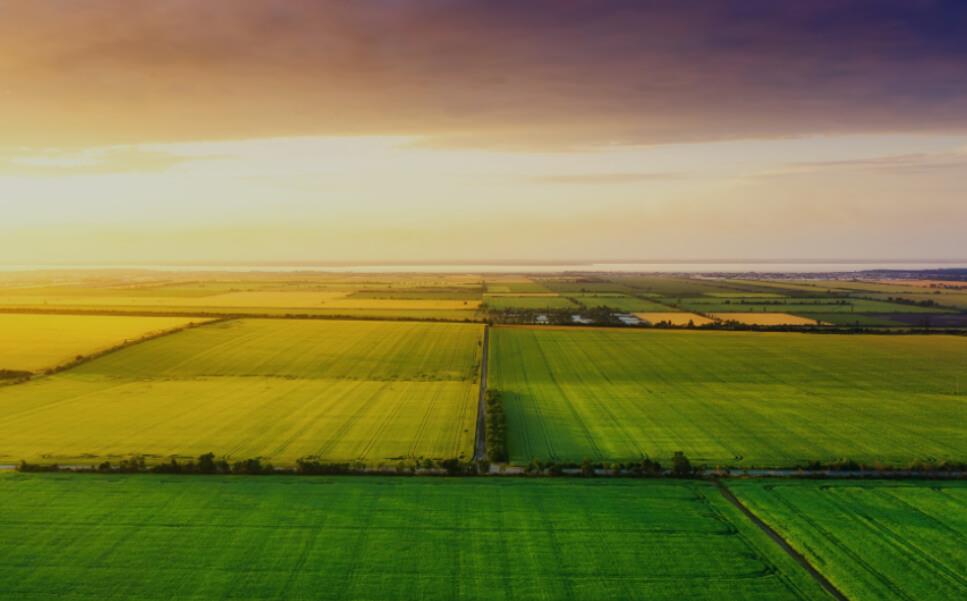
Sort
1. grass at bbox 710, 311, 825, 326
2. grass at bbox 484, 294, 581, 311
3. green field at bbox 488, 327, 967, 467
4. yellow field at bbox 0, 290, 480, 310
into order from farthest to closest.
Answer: grass at bbox 484, 294, 581, 311 → yellow field at bbox 0, 290, 480, 310 → grass at bbox 710, 311, 825, 326 → green field at bbox 488, 327, 967, 467

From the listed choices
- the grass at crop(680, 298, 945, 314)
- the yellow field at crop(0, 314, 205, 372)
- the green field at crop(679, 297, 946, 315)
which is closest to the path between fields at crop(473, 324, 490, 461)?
the yellow field at crop(0, 314, 205, 372)

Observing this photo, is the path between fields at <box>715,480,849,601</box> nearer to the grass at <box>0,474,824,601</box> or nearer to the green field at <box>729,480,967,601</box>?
the green field at <box>729,480,967,601</box>

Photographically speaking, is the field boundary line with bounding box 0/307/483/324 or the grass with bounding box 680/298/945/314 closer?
the field boundary line with bounding box 0/307/483/324

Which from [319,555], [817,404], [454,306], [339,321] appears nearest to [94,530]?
[319,555]

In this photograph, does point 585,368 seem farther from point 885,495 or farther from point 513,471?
point 885,495

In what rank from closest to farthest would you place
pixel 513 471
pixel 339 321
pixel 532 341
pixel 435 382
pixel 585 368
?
pixel 513 471 < pixel 435 382 < pixel 585 368 < pixel 532 341 < pixel 339 321

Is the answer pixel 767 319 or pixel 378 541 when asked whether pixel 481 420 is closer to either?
pixel 378 541
